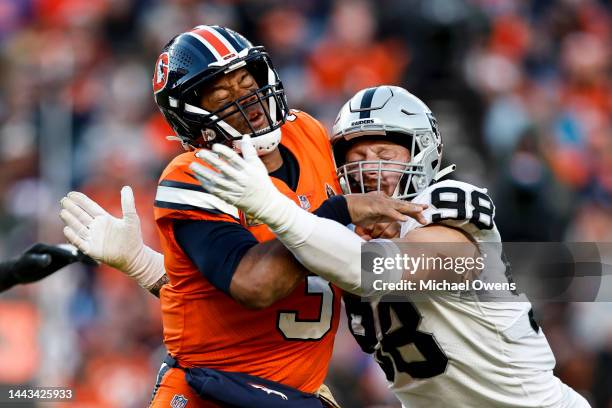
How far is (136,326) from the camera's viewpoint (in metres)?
8.39

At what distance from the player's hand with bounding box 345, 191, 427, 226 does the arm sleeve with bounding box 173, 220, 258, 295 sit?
14.4 inches

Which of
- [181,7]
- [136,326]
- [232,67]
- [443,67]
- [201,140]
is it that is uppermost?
[181,7]

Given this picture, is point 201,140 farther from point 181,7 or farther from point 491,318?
point 181,7

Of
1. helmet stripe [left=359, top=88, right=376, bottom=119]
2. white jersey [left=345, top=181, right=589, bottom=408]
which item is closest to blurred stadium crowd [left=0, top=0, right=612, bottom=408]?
white jersey [left=345, top=181, right=589, bottom=408]

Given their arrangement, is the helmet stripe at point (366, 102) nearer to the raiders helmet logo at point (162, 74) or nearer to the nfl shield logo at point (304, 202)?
the nfl shield logo at point (304, 202)

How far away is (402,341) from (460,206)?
23.1 inches

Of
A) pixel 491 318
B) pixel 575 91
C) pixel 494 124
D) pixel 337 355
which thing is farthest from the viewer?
pixel 575 91

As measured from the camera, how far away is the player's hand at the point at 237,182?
3.64m

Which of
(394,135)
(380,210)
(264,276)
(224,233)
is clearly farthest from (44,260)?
(380,210)

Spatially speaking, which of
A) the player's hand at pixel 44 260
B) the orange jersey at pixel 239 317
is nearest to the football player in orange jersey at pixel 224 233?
the orange jersey at pixel 239 317

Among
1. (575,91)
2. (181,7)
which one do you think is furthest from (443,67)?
(181,7)

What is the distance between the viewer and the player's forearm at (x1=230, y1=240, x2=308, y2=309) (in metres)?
3.71

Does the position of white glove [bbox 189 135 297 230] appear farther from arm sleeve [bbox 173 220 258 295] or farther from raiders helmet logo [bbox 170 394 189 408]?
raiders helmet logo [bbox 170 394 189 408]

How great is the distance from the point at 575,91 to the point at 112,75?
13.3ft
